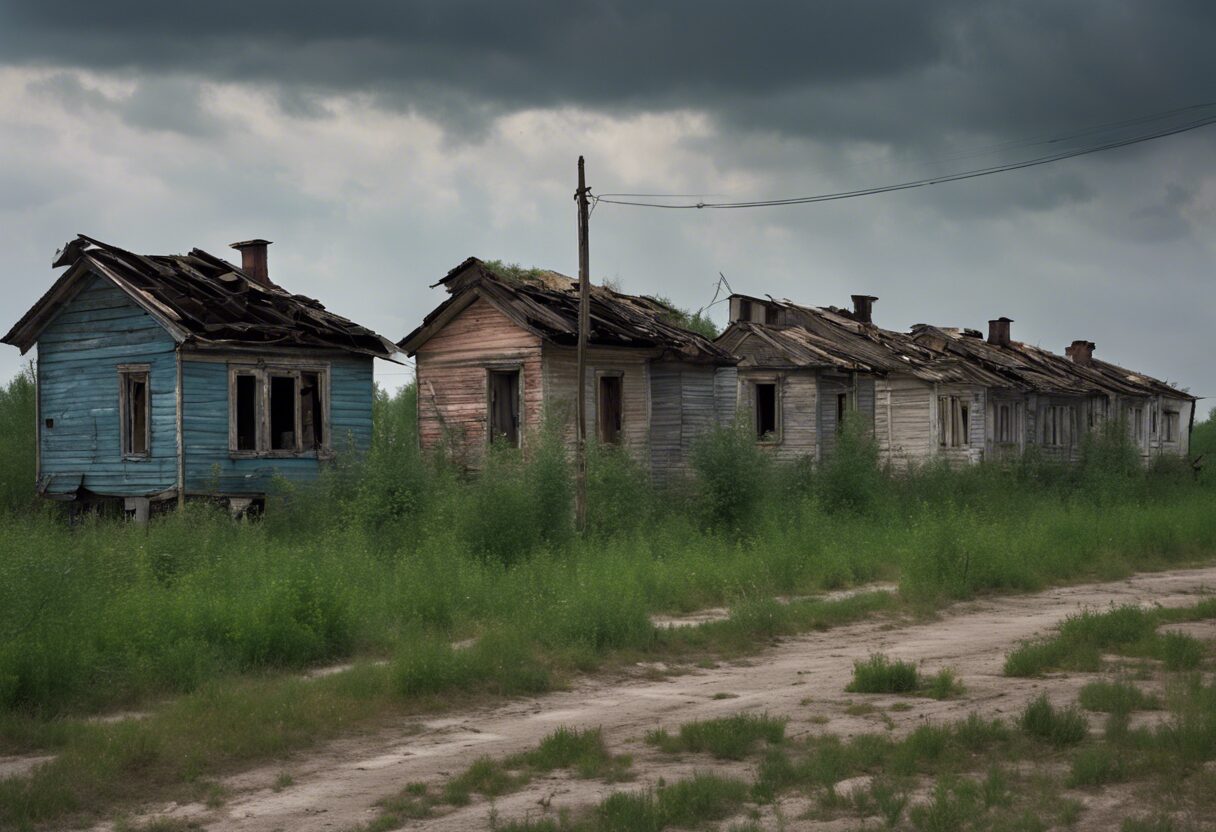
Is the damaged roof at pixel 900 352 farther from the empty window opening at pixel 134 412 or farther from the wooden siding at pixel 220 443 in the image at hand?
the empty window opening at pixel 134 412

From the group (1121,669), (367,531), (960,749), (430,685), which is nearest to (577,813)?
(960,749)

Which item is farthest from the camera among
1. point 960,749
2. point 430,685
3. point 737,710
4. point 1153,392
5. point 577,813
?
point 1153,392

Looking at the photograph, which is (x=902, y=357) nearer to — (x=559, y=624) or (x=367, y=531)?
(x=367, y=531)

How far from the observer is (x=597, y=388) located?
83.0 feet

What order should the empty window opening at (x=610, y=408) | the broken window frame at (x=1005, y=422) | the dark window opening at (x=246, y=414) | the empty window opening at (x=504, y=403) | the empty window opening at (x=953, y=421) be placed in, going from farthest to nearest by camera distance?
the broken window frame at (x=1005, y=422), the empty window opening at (x=953, y=421), the empty window opening at (x=610, y=408), the empty window opening at (x=504, y=403), the dark window opening at (x=246, y=414)

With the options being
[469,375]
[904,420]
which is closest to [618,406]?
[469,375]

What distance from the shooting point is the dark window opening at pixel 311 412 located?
23.8 meters

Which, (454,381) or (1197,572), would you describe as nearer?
(1197,572)

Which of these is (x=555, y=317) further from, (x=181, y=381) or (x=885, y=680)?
(x=885, y=680)

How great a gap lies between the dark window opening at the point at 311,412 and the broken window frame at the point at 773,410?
1309 cm

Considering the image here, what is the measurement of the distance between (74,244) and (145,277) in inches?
74.5

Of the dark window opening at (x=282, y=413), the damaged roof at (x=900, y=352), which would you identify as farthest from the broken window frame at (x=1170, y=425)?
the dark window opening at (x=282, y=413)

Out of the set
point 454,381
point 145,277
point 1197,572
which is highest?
point 145,277

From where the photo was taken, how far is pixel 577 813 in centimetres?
695
